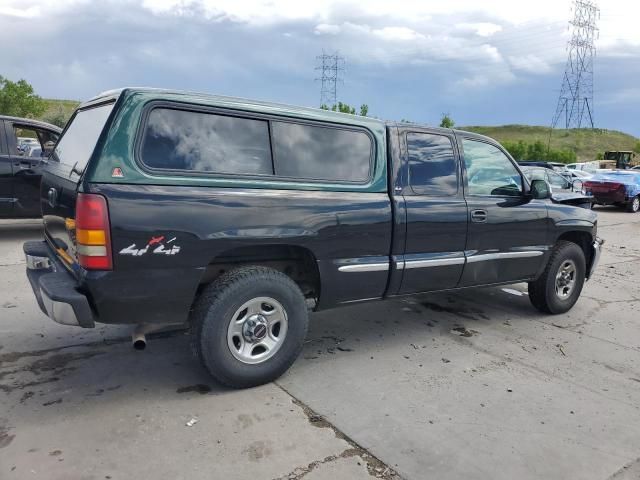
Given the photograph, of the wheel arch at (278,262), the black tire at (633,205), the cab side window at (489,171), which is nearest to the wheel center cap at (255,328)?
the wheel arch at (278,262)

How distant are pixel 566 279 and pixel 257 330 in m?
3.75

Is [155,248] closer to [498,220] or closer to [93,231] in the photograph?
[93,231]

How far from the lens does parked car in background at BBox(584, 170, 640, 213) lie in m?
18.1

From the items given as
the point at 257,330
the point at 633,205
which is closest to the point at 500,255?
the point at 257,330

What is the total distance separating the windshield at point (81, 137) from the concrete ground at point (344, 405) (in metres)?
1.38

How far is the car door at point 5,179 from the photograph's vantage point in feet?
27.3

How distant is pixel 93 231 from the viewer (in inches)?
120

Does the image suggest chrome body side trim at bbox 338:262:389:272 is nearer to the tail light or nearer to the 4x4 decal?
the 4x4 decal

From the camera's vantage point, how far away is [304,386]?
12.6ft

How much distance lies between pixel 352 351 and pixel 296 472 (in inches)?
70.7

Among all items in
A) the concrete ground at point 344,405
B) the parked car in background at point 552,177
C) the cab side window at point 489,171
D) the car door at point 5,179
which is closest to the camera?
the concrete ground at point 344,405

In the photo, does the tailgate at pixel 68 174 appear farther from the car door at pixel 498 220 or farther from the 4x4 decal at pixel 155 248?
the car door at pixel 498 220

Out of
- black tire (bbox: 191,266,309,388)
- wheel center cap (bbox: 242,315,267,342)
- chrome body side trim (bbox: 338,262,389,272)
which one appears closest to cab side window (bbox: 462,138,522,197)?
chrome body side trim (bbox: 338,262,389,272)

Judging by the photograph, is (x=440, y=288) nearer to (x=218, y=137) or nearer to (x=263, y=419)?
(x=263, y=419)
